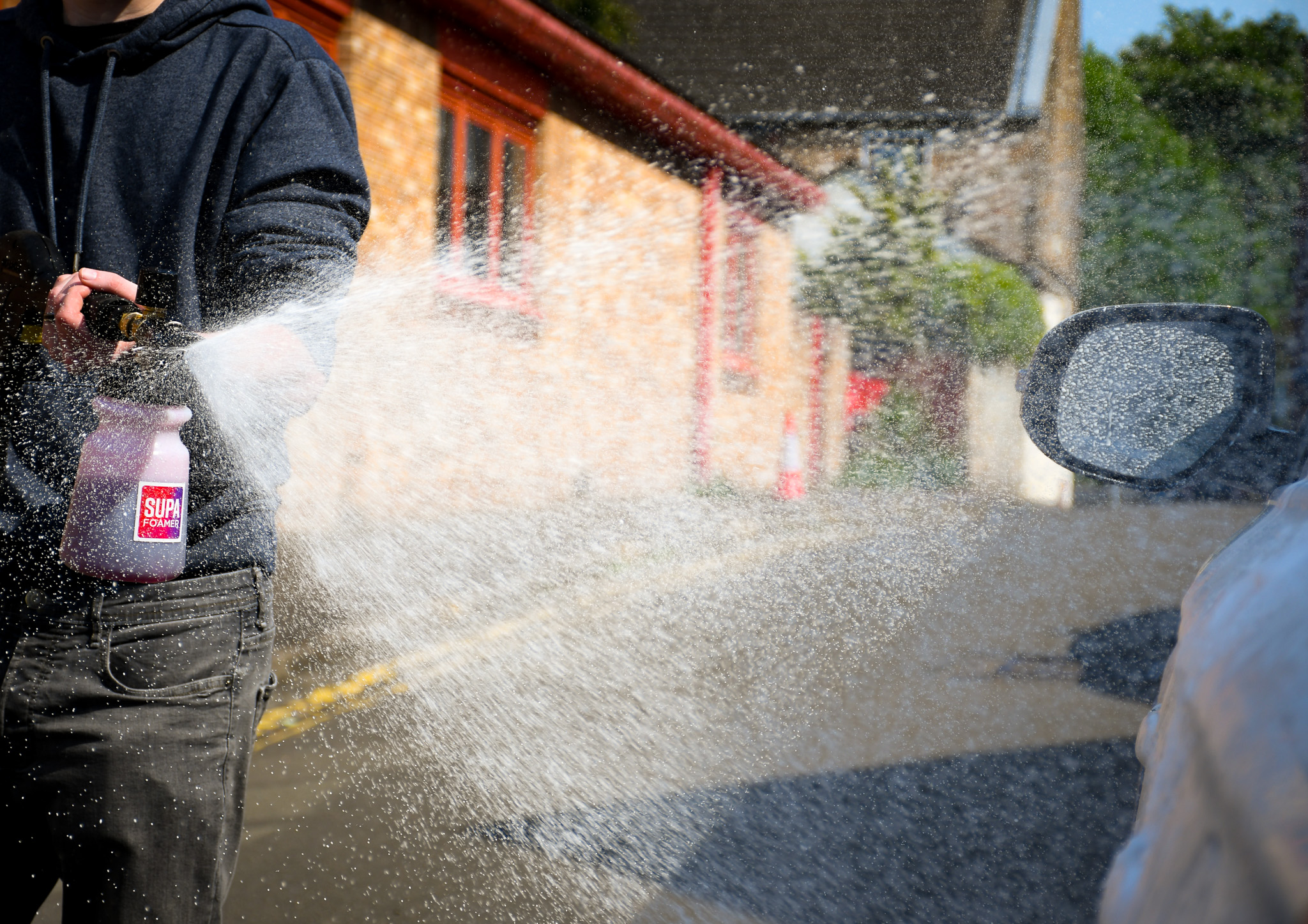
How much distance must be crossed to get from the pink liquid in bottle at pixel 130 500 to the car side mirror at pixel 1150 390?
1.20 m

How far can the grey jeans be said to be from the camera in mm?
1348

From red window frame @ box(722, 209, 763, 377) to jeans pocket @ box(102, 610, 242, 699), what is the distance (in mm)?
12475

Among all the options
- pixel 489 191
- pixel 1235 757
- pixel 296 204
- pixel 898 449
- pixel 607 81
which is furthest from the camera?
pixel 898 449

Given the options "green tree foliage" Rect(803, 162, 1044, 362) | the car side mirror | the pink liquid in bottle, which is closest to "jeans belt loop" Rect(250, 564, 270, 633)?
the pink liquid in bottle

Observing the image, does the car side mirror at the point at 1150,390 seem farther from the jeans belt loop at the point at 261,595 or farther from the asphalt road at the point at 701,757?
the asphalt road at the point at 701,757

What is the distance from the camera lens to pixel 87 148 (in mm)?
1539

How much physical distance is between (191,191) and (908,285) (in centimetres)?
2282

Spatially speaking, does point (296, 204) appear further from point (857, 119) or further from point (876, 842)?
point (857, 119)

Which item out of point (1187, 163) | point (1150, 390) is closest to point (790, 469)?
point (1150, 390)

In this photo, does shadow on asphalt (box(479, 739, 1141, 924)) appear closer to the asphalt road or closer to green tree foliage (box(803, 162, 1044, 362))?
the asphalt road

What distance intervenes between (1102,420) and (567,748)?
2.94 m

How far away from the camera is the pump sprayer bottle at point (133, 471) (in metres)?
1.35

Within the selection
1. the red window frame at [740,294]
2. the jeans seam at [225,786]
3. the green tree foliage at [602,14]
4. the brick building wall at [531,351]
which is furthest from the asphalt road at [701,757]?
the green tree foliage at [602,14]

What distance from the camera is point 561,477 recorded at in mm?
10211
